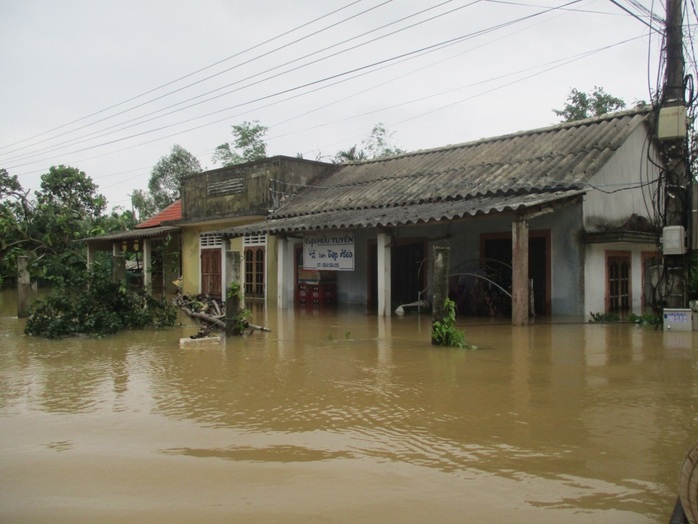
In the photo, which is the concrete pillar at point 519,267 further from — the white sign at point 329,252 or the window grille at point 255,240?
the window grille at point 255,240

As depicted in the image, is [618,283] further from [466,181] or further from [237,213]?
[237,213]

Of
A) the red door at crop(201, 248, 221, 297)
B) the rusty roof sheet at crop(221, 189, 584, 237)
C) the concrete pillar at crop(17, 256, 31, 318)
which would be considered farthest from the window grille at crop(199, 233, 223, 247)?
the concrete pillar at crop(17, 256, 31, 318)

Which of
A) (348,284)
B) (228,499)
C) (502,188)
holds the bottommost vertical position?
(228,499)

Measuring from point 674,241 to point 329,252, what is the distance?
8.28 meters

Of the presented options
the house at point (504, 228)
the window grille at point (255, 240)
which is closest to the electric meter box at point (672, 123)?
the house at point (504, 228)

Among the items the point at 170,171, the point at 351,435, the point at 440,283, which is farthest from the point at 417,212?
the point at 170,171

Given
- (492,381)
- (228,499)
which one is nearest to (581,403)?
(492,381)

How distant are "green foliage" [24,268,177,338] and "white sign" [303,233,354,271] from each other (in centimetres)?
483

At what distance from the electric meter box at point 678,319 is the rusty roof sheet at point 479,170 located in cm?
307

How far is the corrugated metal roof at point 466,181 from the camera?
12.5m

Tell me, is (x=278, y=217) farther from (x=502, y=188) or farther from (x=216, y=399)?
(x=216, y=399)

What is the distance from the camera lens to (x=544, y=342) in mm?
9258

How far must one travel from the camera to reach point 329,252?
52.2 ft

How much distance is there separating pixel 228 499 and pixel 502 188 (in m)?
10.8
